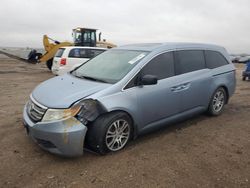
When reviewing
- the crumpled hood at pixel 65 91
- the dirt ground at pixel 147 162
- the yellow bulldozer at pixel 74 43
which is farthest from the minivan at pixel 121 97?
the yellow bulldozer at pixel 74 43

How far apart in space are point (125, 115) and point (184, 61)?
1.86 meters

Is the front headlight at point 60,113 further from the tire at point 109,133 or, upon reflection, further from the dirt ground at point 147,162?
the dirt ground at point 147,162

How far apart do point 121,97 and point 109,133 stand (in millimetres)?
551

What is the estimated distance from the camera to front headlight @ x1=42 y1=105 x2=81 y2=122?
3.52 meters

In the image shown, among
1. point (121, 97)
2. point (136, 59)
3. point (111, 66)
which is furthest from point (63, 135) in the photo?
point (136, 59)

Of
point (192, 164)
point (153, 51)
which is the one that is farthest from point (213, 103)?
point (192, 164)

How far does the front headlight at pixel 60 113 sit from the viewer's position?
139 inches

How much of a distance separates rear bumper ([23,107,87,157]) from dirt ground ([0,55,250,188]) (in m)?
0.21

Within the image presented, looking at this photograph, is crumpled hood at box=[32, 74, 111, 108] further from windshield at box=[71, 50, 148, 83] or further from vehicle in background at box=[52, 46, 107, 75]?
vehicle in background at box=[52, 46, 107, 75]

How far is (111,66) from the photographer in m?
4.64

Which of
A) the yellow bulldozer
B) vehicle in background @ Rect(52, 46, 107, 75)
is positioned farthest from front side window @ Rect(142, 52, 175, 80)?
the yellow bulldozer

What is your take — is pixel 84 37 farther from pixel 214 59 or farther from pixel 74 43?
pixel 214 59

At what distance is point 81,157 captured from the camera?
12.5 feet

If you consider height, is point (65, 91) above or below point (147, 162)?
above
